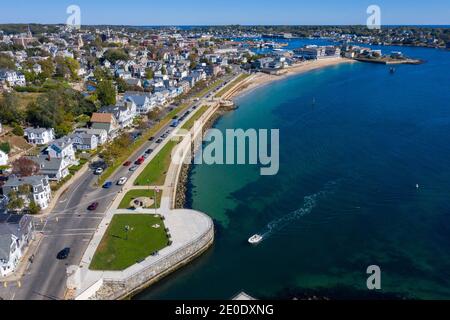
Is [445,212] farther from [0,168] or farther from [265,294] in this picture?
[0,168]

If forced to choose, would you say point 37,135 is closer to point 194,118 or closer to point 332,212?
point 194,118

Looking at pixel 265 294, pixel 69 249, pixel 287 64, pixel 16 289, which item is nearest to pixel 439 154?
pixel 265 294

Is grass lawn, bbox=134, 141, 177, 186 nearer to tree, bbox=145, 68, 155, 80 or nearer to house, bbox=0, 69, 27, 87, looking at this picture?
house, bbox=0, 69, 27, 87

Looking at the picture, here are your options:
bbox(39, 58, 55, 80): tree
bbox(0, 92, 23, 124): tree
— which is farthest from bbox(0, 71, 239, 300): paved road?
bbox(39, 58, 55, 80): tree

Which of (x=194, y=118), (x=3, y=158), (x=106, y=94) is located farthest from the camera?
(x=106, y=94)

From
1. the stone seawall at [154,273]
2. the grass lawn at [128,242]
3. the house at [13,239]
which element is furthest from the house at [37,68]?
the stone seawall at [154,273]

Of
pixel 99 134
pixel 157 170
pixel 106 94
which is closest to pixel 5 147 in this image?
pixel 99 134
